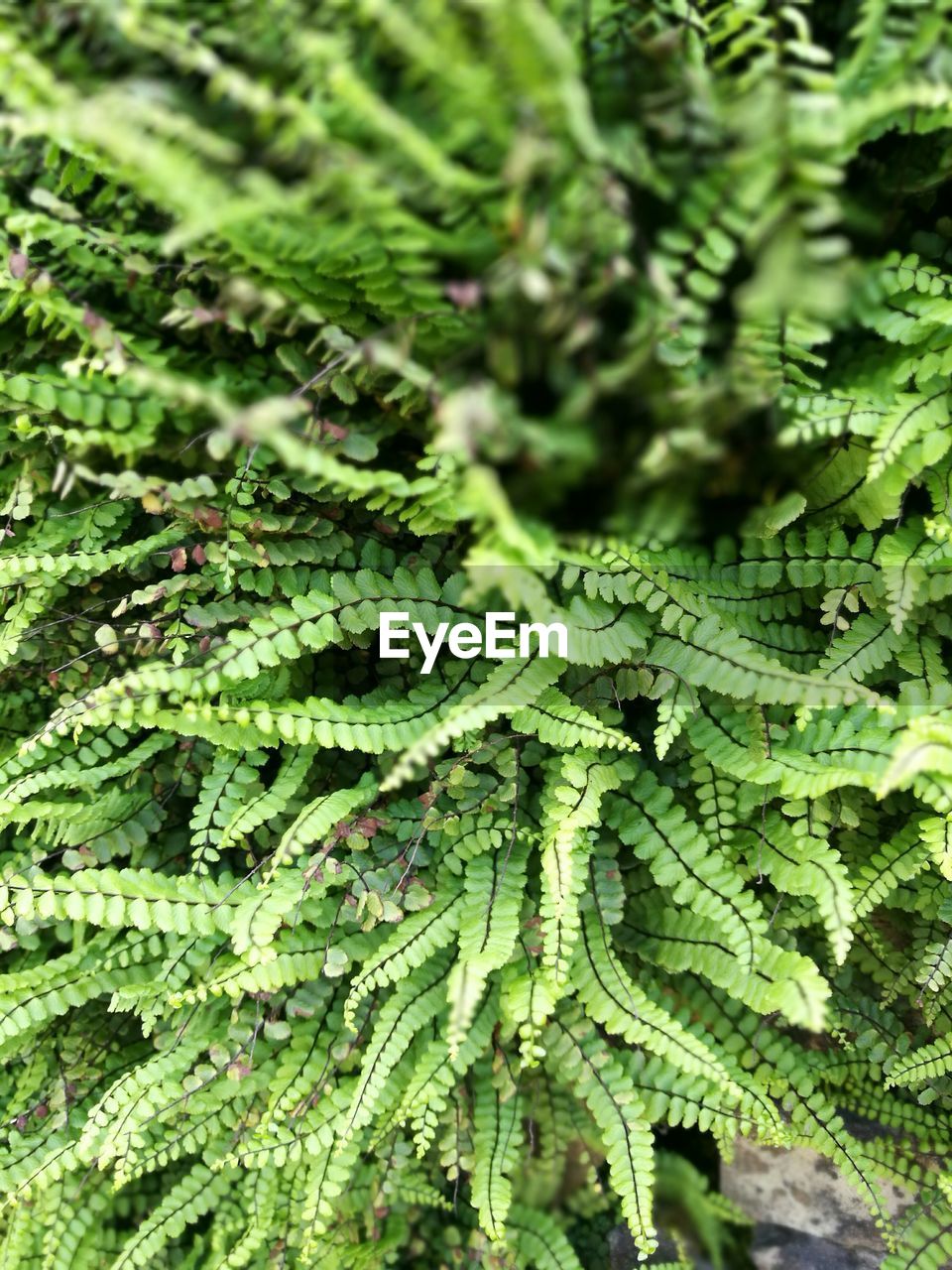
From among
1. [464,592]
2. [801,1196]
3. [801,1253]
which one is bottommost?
[801,1253]

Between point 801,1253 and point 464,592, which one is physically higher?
point 464,592

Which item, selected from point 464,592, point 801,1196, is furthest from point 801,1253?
point 464,592

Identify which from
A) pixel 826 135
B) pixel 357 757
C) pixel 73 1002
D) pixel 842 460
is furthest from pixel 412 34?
pixel 73 1002

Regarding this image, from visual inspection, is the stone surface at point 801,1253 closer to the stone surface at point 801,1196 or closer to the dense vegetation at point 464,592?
the stone surface at point 801,1196

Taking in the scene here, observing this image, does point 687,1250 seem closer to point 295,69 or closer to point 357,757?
point 357,757

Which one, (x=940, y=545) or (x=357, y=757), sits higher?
(x=940, y=545)

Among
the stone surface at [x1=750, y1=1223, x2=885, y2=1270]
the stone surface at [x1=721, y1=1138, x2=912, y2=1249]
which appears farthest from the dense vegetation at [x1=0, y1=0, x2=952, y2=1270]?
the stone surface at [x1=750, y1=1223, x2=885, y2=1270]

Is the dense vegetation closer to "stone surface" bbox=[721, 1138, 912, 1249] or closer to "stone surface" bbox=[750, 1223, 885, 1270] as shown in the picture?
"stone surface" bbox=[721, 1138, 912, 1249]

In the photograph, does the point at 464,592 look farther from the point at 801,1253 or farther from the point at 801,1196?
the point at 801,1253
